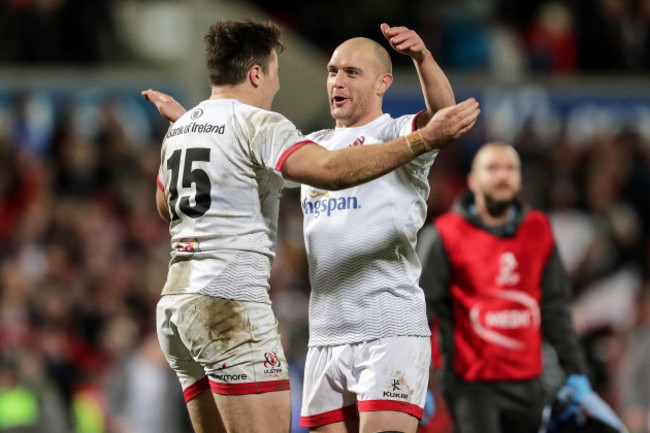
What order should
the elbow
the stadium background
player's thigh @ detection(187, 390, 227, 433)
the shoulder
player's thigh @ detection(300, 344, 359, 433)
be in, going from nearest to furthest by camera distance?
the elbow → player's thigh @ detection(187, 390, 227, 433) → player's thigh @ detection(300, 344, 359, 433) → the shoulder → the stadium background

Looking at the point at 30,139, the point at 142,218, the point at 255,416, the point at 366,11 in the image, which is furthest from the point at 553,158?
the point at 255,416

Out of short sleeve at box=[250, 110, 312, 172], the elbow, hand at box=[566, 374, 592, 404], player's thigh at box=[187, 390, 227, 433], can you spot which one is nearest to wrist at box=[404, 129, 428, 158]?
the elbow

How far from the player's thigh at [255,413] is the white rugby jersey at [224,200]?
42 cm

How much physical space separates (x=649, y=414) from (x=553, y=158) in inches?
151

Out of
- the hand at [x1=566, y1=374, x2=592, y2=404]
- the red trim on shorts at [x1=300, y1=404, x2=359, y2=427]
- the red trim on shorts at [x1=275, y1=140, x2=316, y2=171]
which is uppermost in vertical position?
the red trim on shorts at [x1=275, y1=140, x2=316, y2=171]

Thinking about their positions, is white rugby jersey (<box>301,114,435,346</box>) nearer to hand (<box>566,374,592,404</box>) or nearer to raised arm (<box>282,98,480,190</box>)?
raised arm (<box>282,98,480,190</box>)

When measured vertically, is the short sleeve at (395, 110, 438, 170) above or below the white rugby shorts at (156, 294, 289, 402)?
above

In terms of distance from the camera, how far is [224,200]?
A: 4.57m

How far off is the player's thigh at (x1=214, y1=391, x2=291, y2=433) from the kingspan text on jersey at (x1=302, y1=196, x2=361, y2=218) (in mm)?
965

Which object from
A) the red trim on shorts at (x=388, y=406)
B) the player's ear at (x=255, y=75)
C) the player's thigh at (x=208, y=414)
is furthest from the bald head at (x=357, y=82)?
the player's thigh at (x=208, y=414)

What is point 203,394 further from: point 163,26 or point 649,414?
point 163,26

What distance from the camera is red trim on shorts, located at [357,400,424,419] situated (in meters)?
4.75

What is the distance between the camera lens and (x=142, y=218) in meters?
11.5

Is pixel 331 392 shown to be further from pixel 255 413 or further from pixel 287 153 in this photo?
pixel 287 153
